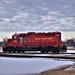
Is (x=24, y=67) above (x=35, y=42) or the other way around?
the other way around

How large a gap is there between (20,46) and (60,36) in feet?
23.2

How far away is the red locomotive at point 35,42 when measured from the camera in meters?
44.6

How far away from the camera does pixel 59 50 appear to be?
144 feet

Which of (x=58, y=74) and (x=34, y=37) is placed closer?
(x=58, y=74)

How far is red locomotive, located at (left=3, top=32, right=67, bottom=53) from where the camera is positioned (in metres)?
44.6

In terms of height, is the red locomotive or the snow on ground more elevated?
the red locomotive

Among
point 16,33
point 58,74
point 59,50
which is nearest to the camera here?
point 58,74

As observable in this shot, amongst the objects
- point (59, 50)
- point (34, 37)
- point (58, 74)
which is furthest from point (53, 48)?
point (58, 74)

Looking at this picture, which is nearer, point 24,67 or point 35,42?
point 24,67

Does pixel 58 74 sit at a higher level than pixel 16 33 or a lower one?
lower

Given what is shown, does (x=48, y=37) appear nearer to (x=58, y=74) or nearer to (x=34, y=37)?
(x=34, y=37)

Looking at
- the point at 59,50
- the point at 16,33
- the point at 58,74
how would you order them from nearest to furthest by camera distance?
the point at 58,74 → the point at 59,50 → the point at 16,33

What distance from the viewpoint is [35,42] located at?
46.1 m

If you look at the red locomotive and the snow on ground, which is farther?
the red locomotive
